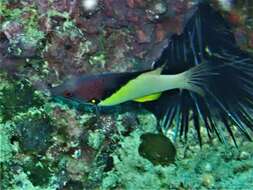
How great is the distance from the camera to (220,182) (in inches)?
113

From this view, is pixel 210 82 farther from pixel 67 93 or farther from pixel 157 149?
pixel 67 93

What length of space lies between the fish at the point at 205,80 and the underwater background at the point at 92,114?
8cm

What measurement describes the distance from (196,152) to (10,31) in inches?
65.1

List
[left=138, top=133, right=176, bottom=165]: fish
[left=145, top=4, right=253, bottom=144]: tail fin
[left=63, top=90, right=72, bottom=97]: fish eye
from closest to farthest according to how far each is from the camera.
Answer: [left=63, top=90, right=72, bottom=97]: fish eye → [left=145, top=4, right=253, bottom=144]: tail fin → [left=138, top=133, right=176, bottom=165]: fish

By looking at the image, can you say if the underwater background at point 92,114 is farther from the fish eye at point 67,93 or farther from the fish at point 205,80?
the fish eye at point 67,93

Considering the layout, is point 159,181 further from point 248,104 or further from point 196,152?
point 248,104

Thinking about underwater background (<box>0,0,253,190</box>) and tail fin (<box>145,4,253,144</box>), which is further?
tail fin (<box>145,4,253,144</box>)

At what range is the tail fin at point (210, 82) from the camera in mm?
2764

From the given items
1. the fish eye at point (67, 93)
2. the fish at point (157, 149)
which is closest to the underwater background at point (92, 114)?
the fish at point (157, 149)

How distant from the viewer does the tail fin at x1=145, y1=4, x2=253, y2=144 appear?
2.76 meters

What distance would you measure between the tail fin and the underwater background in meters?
0.09

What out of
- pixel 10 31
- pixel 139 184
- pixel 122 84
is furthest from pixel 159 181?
pixel 10 31

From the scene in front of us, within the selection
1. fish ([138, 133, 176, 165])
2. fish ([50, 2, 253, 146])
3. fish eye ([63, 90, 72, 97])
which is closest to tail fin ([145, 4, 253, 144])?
fish ([50, 2, 253, 146])

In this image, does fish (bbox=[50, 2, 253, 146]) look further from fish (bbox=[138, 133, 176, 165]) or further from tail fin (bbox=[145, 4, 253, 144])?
fish (bbox=[138, 133, 176, 165])
